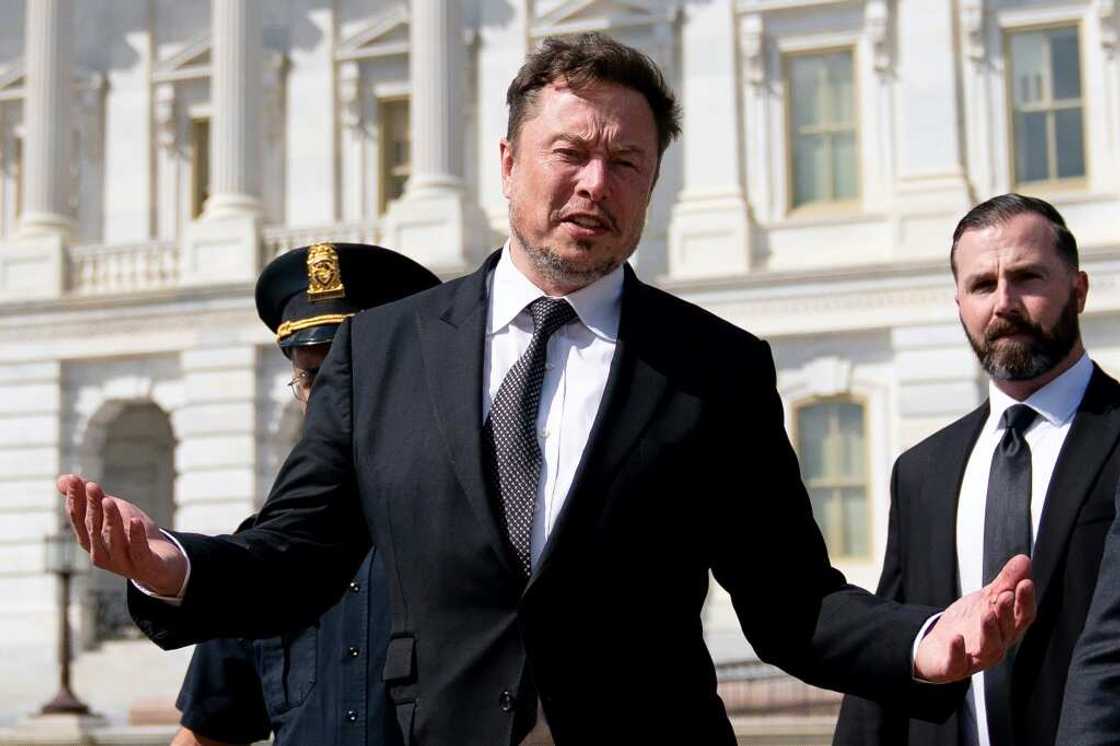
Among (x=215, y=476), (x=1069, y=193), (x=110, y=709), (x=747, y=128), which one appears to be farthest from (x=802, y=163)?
(x=110, y=709)

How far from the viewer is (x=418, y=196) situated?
29.3 metres

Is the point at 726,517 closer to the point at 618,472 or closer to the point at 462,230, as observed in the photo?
the point at 618,472

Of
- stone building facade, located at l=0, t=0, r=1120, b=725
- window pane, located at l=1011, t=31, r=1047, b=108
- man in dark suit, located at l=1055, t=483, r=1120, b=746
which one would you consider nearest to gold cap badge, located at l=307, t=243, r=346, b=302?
man in dark suit, located at l=1055, t=483, r=1120, b=746

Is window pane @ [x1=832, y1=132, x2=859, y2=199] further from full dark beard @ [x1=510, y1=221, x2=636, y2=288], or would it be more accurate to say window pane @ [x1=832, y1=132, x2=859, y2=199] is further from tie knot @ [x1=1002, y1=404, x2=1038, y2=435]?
full dark beard @ [x1=510, y1=221, x2=636, y2=288]

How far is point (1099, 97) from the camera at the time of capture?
1091 inches

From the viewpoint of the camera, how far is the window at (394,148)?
31.5 m

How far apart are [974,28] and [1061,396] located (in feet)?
77.7

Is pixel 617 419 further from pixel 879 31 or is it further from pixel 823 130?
pixel 823 130

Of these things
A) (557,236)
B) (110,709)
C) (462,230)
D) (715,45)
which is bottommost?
(110,709)

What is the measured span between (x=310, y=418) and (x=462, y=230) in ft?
82.4

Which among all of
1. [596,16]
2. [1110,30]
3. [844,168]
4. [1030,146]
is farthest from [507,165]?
[596,16]

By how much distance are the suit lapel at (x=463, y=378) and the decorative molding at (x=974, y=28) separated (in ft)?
A: 82.3

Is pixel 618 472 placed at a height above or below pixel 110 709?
above

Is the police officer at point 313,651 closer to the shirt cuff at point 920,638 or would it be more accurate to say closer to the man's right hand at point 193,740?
the man's right hand at point 193,740
